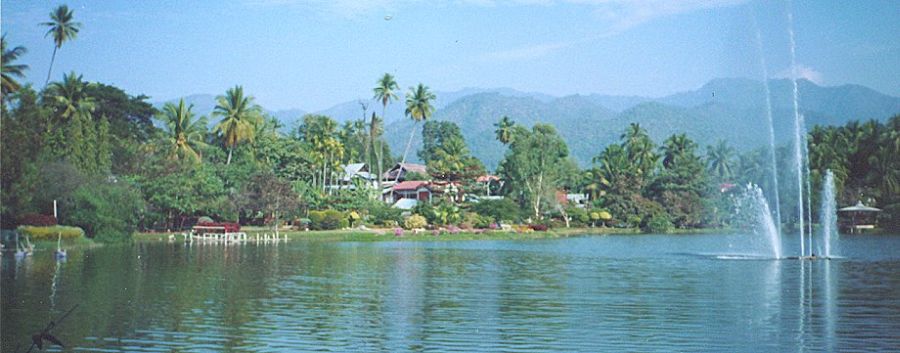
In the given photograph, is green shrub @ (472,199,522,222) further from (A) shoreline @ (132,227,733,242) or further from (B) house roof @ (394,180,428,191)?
(B) house roof @ (394,180,428,191)

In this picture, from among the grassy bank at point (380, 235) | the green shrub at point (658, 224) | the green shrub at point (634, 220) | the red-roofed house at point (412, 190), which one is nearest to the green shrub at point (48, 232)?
the grassy bank at point (380, 235)

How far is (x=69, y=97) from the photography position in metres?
72.9

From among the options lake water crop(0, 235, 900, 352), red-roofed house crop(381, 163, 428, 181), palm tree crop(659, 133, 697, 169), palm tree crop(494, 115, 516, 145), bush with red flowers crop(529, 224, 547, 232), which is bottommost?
lake water crop(0, 235, 900, 352)

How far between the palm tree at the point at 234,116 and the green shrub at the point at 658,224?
36938 millimetres

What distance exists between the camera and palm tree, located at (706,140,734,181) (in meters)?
111

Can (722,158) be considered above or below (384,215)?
above

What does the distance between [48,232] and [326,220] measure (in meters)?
27.8

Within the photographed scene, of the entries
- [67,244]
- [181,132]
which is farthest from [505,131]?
[67,244]

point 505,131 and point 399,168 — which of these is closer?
point 505,131

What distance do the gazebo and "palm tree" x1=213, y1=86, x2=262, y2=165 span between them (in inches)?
2011

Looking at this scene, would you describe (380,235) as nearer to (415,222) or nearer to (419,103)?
(415,222)

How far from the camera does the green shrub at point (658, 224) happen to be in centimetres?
8450

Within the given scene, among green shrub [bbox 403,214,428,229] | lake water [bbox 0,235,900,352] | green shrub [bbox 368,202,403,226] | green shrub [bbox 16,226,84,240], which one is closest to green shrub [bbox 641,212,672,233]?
green shrub [bbox 403,214,428,229]

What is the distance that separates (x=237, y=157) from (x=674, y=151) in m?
50.0
